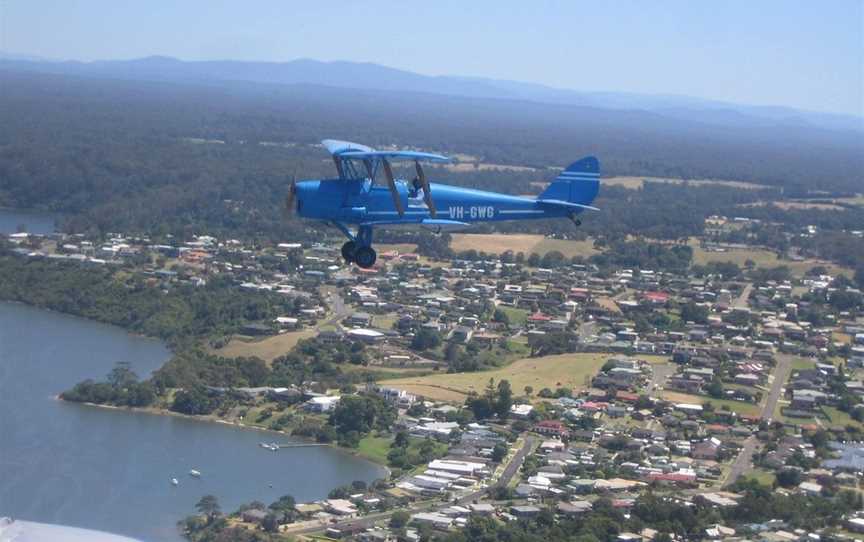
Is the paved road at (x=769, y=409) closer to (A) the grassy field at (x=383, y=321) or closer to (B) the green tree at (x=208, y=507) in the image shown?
(B) the green tree at (x=208, y=507)

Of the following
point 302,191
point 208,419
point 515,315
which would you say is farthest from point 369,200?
point 515,315

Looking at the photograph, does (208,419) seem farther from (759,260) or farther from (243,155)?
(243,155)

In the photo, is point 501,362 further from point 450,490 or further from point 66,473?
point 66,473

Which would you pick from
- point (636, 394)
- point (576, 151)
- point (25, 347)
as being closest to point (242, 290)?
point (25, 347)

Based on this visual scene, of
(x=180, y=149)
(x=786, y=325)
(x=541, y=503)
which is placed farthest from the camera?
(x=180, y=149)

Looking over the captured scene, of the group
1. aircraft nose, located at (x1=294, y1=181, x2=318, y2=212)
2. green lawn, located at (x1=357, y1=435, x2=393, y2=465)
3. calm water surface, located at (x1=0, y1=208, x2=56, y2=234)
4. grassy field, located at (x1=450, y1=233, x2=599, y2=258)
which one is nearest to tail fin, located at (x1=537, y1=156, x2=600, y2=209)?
→ aircraft nose, located at (x1=294, y1=181, x2=318, y2=212)

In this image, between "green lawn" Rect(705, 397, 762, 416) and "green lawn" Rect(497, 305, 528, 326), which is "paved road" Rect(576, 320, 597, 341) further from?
"green lawn" Rect(705, 397, 762, 416)
